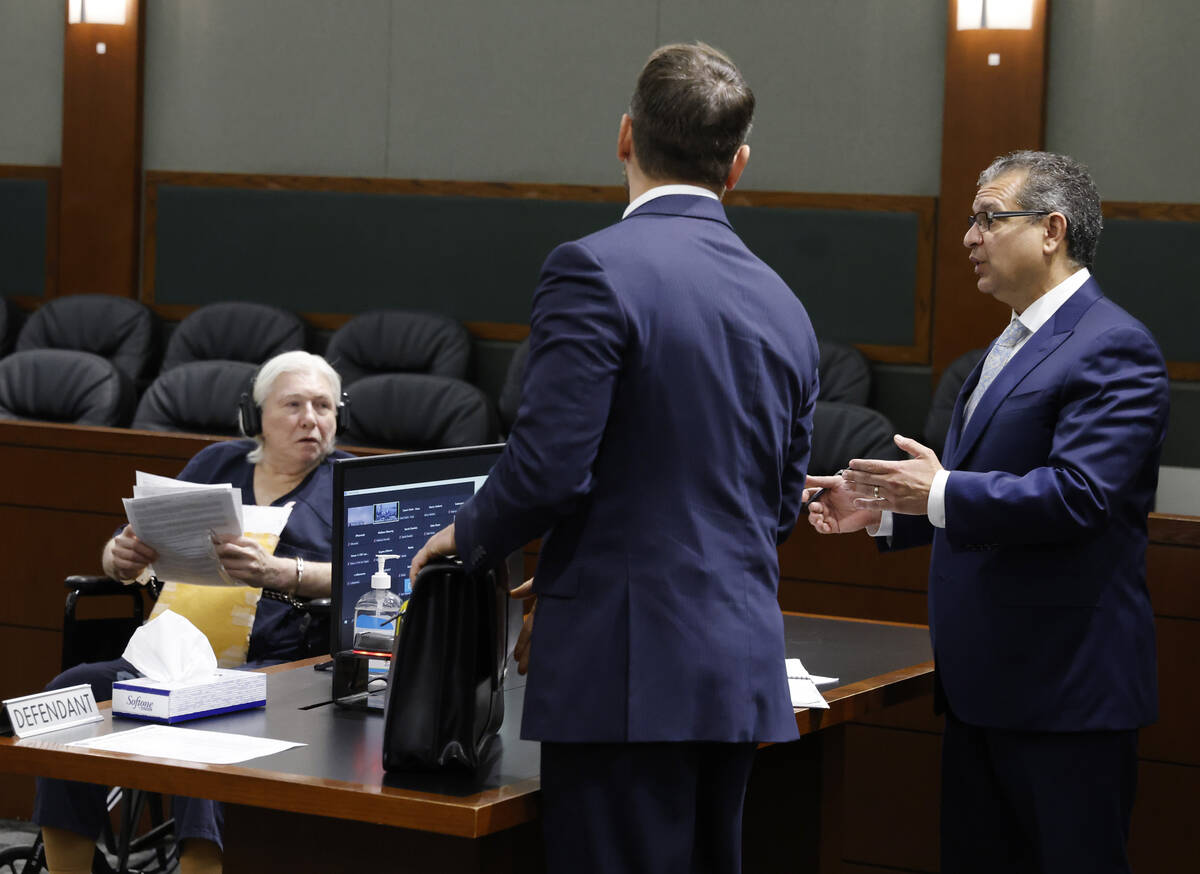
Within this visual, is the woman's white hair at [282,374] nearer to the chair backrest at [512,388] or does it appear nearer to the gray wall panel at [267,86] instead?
the chair backrest at [512,388]

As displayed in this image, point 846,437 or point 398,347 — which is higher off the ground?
point 398,347

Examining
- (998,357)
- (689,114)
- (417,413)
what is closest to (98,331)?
(417,413)

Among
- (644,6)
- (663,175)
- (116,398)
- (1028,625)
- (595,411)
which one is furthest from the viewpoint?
(644,6)

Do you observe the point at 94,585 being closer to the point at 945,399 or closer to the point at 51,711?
the point at 51,711

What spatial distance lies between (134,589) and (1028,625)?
1886 millimetres

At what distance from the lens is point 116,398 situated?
530 centimetres

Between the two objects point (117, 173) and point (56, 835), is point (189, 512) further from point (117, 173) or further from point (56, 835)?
point (117, 173)

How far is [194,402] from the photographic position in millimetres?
5270

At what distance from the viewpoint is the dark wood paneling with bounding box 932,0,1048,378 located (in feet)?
17.4

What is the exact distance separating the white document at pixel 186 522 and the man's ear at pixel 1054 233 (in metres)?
1.41

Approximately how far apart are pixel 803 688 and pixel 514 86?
4200 millimetres

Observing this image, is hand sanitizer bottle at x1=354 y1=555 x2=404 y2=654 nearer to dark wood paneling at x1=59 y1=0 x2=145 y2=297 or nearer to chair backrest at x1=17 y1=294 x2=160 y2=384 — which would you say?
chair backrest at x1=17 y1=294 x2=160 y2=384

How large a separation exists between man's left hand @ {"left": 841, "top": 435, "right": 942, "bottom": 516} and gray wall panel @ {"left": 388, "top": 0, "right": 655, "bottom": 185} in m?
3.66

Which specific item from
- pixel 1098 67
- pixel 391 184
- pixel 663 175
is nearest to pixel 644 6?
pixel 391 184
